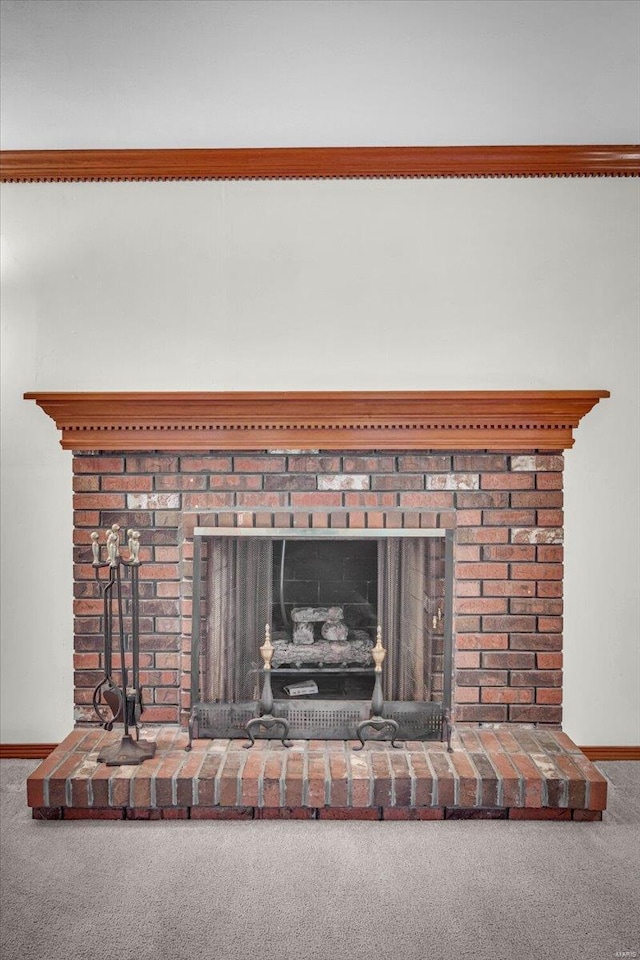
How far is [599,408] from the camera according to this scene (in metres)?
2.54

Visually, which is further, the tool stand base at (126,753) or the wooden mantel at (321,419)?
the wooden mantel at (321,419)

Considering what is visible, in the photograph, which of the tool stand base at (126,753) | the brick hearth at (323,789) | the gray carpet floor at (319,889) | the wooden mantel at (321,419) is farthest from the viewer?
the wooden mantel at (321,419)

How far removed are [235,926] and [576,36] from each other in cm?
241

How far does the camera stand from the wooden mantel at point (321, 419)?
7.82 ft

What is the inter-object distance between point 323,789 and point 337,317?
1.58 m

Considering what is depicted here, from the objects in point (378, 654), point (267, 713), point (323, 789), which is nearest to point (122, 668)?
point (267, 713)

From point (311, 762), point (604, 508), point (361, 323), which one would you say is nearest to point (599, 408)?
point (604, 508)

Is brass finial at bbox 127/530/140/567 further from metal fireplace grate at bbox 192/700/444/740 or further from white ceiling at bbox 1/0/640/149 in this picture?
white ceiling at bbox 1/0/640/149

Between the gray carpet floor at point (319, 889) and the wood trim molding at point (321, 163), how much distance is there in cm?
218

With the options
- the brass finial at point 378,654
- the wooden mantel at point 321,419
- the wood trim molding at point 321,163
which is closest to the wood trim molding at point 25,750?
the wooden mantel at point 321,419

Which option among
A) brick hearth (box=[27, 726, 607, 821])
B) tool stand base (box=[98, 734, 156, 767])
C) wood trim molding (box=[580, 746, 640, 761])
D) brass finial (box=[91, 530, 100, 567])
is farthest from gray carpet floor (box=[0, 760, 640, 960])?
brass finial (box=[91, 530, 100, 567])

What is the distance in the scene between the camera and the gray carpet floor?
5.38ft

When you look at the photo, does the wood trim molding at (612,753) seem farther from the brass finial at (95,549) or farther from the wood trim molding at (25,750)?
the wood trim molding at (25,750)

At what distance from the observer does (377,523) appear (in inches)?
98.4
